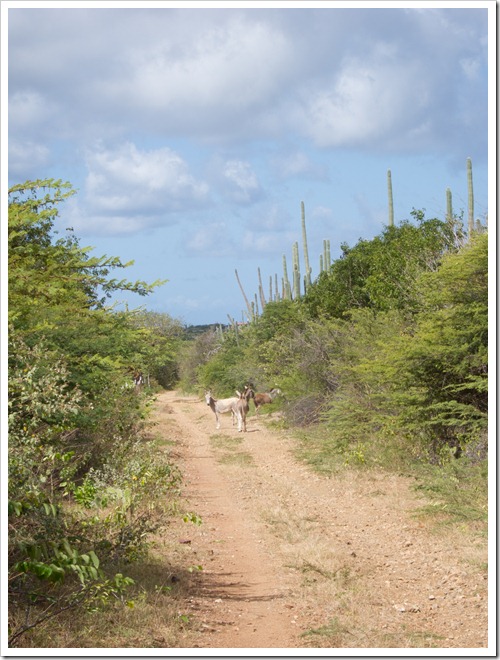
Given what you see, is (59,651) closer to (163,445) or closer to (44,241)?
(44,241)

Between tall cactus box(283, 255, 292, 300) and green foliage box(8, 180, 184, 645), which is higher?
Result: tall cactus box(283, 255, 292, 300)

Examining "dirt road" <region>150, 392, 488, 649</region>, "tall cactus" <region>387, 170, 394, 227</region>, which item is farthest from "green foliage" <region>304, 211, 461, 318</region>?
"dirt road" <region>150, 392, 488, 649</region>

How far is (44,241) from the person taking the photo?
15.2 metres

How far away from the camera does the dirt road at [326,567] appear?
21.2 feet

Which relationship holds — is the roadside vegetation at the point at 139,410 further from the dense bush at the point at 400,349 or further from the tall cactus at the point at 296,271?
the tall cactus at the point at 296,271

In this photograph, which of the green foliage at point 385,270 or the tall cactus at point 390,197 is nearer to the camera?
the green foliage at point 385,270

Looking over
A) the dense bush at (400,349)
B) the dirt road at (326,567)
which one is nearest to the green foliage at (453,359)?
the dense bush at (400,349)

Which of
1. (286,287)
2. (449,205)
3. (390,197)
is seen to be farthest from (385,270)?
(286,287)

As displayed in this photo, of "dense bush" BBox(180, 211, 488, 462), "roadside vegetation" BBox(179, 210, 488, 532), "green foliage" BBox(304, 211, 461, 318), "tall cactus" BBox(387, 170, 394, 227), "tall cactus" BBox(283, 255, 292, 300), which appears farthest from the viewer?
"tall cactus" BBox(283, 255, 292, 300)

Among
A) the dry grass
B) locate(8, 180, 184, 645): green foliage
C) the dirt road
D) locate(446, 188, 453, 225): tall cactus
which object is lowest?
the dry grass

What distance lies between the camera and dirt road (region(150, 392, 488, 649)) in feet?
21.2

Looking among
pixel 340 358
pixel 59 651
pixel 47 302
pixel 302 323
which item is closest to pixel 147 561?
pixel 59 651

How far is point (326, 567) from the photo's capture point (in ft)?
27.8

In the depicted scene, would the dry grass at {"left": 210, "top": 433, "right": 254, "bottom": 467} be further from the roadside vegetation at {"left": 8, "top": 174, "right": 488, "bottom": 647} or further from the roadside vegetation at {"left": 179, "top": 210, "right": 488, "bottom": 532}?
the roadside vegetation at {"left": 179, "top": 210, "right": 488, "bottom": 532}
